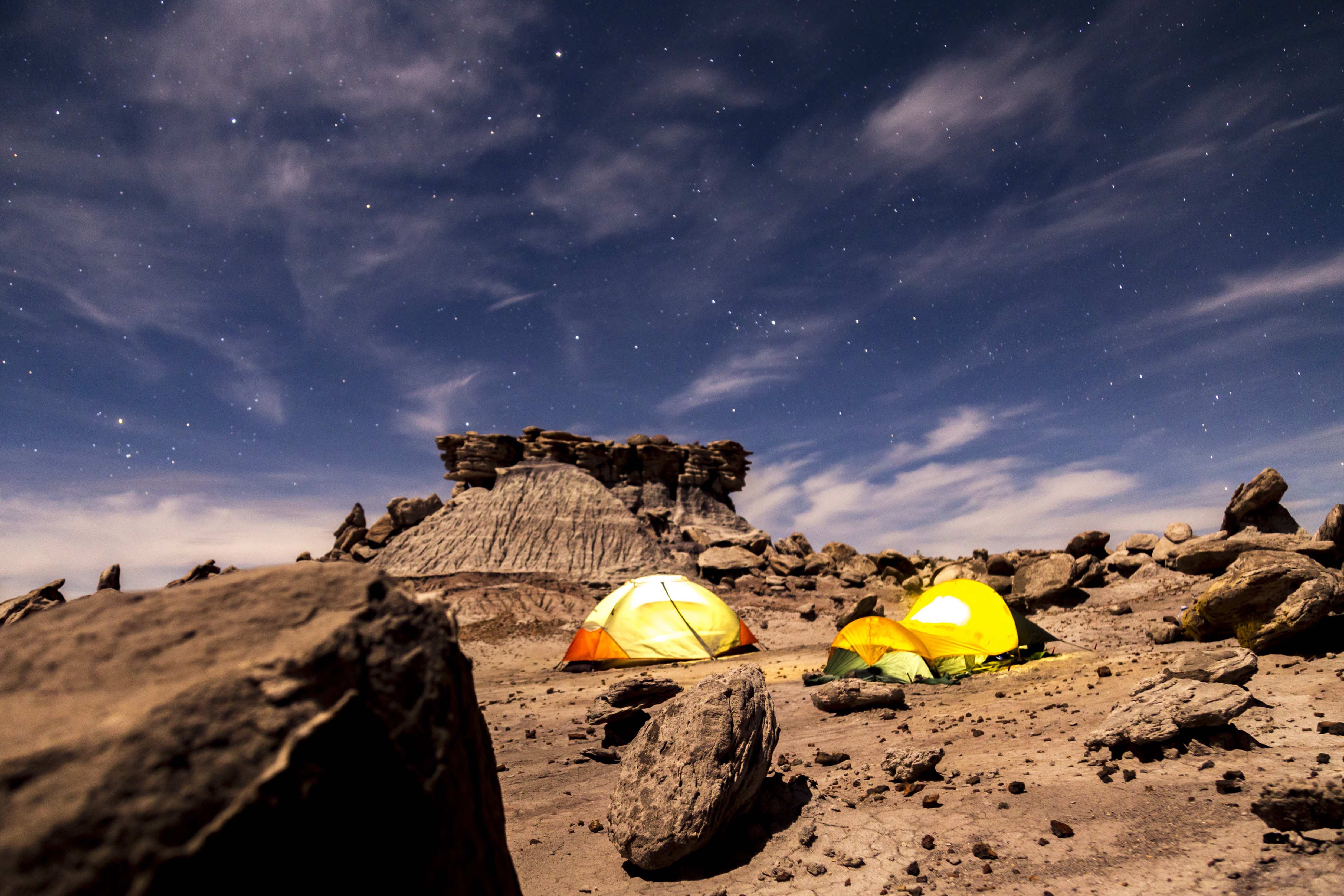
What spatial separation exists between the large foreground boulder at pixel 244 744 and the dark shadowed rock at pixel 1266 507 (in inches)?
840

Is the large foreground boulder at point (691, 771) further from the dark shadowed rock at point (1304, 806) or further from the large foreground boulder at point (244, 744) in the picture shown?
the dark shadowed rock at point (1304, 806)

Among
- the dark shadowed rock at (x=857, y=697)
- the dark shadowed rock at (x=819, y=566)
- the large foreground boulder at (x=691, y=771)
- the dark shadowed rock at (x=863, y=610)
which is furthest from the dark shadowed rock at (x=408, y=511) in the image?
the large foreground boulder at (x=691, y=771)

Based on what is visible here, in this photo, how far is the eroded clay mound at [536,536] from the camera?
38.8 meters

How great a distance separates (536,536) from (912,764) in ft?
123

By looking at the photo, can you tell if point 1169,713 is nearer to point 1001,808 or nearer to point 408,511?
point 1001,808

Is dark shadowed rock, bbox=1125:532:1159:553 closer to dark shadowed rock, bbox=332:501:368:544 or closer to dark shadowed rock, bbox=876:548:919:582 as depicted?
dark shadowed rock, bbox=876:548:919:582

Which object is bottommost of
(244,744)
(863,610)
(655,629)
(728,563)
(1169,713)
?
(1169,713)

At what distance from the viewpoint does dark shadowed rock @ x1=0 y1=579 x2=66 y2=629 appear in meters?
9.55

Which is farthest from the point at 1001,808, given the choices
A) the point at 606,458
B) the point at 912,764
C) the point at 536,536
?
the point at 606,458

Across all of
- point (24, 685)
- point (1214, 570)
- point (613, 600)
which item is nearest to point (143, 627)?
point (24, 685)

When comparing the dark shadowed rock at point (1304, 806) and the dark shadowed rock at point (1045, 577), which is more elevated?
the dark shadowed rock at point (1045, 577)

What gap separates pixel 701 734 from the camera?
5078mm

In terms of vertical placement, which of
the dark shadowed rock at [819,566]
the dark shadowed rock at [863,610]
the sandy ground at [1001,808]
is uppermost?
the dark shadowed rock at [819,566]

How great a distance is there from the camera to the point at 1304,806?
12.3 feet
